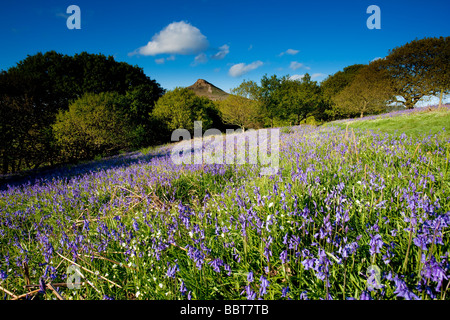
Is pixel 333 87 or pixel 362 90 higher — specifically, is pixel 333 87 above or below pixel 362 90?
above

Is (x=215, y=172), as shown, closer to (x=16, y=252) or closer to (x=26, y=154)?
(x=16, y=252)

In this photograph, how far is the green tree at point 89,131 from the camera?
15.8 metres

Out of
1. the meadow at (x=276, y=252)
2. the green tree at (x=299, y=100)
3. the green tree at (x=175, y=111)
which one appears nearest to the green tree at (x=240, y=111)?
the green tree at (x=299, y=100)

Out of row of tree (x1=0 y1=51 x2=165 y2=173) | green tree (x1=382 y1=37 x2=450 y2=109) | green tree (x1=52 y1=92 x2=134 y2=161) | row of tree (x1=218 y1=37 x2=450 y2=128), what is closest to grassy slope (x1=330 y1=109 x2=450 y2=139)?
row of tree (x1=218 y1=37 x2=450 y2=128)

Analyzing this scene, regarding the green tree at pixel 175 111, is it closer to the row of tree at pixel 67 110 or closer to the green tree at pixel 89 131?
the row of tree at pixel 67 110

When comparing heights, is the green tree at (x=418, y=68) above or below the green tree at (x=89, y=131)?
above

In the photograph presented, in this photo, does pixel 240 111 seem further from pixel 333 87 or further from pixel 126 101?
pixel 333 87

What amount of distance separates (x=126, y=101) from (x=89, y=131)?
13.0m

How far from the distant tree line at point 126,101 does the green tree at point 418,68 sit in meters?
0.11

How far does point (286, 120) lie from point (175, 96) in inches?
894

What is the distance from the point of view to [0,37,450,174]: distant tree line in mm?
13812

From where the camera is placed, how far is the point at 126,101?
28.0 m

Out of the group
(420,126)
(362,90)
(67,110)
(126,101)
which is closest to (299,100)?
(362,90)

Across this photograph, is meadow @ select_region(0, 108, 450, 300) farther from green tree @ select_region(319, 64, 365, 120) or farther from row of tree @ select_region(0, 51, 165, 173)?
green tree @ select_region(319, 64, 365, 120)
